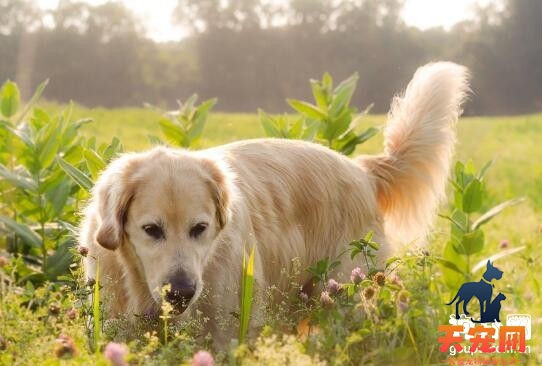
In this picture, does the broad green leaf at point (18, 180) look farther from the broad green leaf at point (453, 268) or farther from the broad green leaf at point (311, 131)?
the broad green leaf at point (453, 268)

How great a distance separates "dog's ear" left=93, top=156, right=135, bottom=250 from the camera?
357 centimetres

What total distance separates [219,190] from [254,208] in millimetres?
614

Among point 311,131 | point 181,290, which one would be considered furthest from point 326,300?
point 311,131

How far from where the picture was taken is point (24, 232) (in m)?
4.91

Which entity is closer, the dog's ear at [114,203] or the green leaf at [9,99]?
the dog's ear at [114,203]

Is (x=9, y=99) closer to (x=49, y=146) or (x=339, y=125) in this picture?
(x=49, y=146)

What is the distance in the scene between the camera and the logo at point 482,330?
127 inches

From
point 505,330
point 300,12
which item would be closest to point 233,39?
point 300,12

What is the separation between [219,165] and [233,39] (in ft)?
108

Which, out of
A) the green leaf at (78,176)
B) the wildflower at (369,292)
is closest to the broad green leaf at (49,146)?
the green leaf at (78,176)

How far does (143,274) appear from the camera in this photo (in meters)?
3.79

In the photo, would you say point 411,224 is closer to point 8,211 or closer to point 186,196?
point 186,196

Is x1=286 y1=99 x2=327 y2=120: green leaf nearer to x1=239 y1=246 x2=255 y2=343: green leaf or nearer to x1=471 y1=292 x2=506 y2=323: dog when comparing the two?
x1=471 y1=292 x2=506 y2=323: dog

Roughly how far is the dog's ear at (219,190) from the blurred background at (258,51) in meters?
21.0
